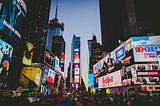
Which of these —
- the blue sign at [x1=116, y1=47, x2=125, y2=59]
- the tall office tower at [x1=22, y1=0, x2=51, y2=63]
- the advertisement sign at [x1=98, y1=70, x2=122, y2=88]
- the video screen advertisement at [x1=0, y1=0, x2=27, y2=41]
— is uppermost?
the tall office tower at [x1=22, y1=0, x2=51, y2=63]

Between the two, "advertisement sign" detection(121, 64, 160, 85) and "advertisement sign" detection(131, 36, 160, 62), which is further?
"advertisement sign" detection(131, 36, 160, 62)

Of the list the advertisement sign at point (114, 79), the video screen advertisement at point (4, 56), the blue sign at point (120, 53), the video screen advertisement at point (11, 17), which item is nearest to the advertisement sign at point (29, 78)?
the video screen advertisement at point (4, 56)

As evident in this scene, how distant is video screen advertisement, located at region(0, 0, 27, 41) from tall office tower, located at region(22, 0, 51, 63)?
26.5 metres

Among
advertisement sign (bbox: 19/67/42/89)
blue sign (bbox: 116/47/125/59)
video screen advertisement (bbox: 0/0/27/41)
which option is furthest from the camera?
advertisement sign (bbox: 19/67/42/89)

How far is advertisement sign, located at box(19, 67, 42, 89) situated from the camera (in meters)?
38.6

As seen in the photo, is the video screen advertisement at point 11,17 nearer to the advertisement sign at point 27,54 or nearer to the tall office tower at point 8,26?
the tall office tower at point 8,26

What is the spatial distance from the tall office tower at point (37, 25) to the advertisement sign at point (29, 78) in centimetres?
1153

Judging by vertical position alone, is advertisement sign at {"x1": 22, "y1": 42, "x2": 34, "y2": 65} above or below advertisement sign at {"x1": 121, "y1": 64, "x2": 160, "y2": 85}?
above

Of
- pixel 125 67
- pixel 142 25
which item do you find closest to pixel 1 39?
pixel 125 67

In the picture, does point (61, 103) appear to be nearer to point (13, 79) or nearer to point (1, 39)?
point (1, 39)

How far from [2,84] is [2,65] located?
331cm

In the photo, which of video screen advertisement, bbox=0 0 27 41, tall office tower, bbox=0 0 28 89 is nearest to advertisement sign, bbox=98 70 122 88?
tall office tower, bbox=0 0 28 89

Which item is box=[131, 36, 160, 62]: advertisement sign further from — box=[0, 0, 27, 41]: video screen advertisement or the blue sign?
box=[0, 0, 27, 41]: video screen advertisement

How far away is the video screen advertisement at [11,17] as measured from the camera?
21859 mm
